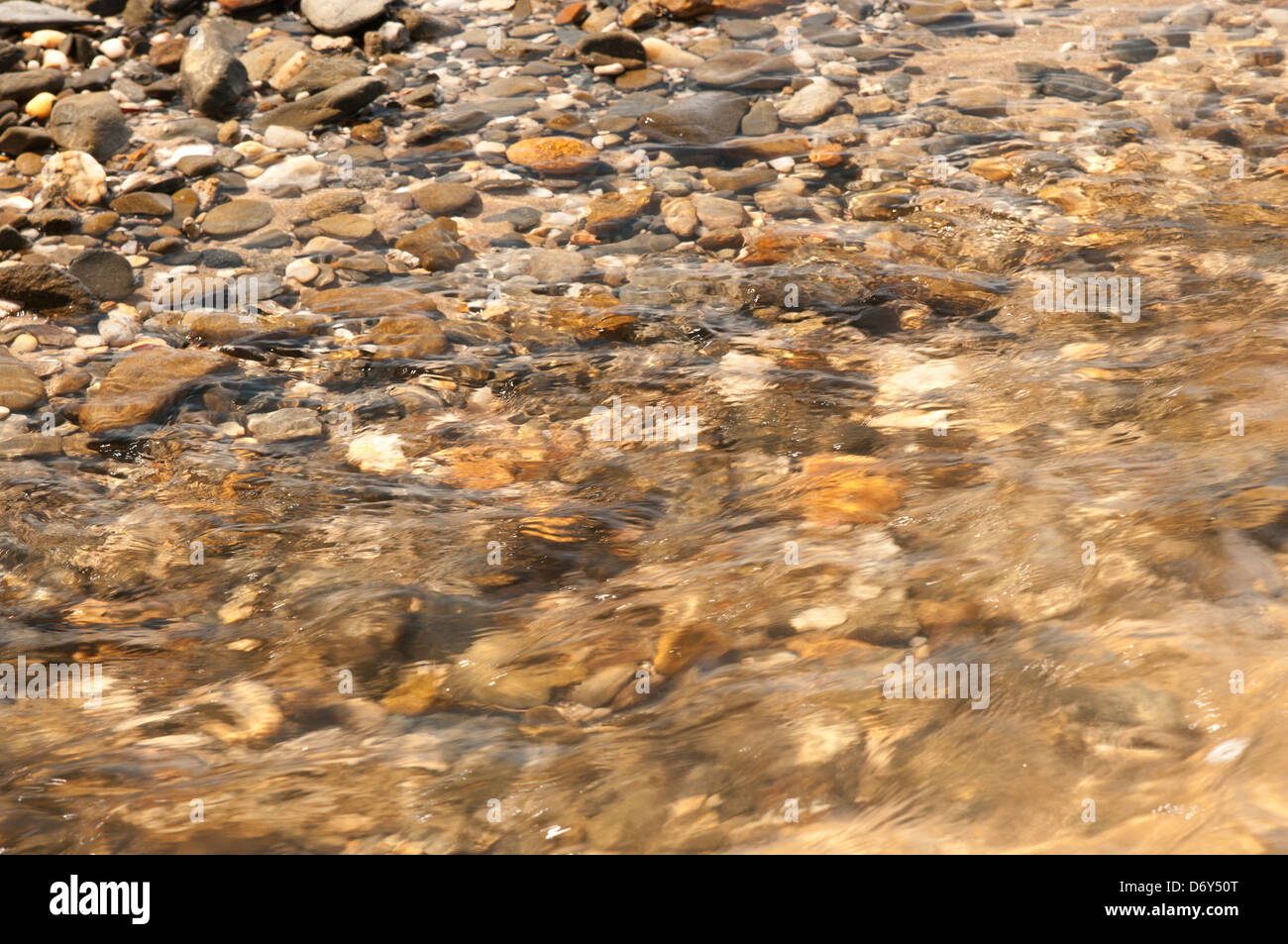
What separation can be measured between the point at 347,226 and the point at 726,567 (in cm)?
387

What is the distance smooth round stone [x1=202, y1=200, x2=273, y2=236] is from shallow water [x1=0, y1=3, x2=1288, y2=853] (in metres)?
1.21

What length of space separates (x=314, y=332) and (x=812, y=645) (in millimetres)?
3388

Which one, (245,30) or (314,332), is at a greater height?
(245,30)

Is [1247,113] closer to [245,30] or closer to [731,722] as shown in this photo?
[731,722]

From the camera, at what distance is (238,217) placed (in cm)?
611

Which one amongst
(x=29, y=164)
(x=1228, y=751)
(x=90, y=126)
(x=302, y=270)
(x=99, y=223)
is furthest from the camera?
(x=90, y=126)

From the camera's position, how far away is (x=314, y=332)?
5168 mm

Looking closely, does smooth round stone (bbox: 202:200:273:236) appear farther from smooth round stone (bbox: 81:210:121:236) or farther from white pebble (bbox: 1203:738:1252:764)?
white pebble (bbox: 1203:738:1252:764)

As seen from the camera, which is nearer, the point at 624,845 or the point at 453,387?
the point at 624,845

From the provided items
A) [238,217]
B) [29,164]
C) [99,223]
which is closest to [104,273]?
[99,223]

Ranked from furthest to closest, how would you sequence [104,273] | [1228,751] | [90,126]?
[90,126]
[104,273]
[1228,751]

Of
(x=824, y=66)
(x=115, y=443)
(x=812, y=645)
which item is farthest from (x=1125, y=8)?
(x=115, y=443)

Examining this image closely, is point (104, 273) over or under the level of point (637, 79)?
under

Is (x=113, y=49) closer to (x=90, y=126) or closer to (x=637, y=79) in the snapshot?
(x=90, y=126)
